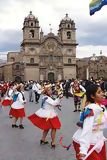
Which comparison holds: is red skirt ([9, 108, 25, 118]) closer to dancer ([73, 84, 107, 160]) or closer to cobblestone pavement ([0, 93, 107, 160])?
cobblestone pavement ([0, 93, 107, 160])

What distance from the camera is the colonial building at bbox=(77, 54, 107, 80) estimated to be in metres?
103

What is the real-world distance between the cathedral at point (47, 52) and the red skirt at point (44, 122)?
74.8 m

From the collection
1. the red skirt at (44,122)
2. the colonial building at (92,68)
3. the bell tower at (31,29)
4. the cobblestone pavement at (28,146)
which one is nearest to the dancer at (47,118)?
the red skirt at (44,122)

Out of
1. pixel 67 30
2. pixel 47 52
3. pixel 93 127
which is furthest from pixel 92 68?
pixel 93 127

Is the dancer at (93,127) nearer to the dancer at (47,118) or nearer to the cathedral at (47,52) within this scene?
the dancer at (47,118)

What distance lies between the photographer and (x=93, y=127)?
5098mm

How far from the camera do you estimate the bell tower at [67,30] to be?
88.9 metres

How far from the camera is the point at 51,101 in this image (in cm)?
998

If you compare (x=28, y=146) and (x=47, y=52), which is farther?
(x=47, y=52)

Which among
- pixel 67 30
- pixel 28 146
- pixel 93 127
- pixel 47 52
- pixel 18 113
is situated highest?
pixel 67 30

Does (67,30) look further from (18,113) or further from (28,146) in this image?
(28,146)

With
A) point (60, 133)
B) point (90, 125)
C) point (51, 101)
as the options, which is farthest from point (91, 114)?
point (60, 133)

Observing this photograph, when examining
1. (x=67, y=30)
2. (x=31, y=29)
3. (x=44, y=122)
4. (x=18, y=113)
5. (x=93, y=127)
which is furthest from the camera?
(x=67, y=30)

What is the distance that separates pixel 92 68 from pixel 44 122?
9630cm
